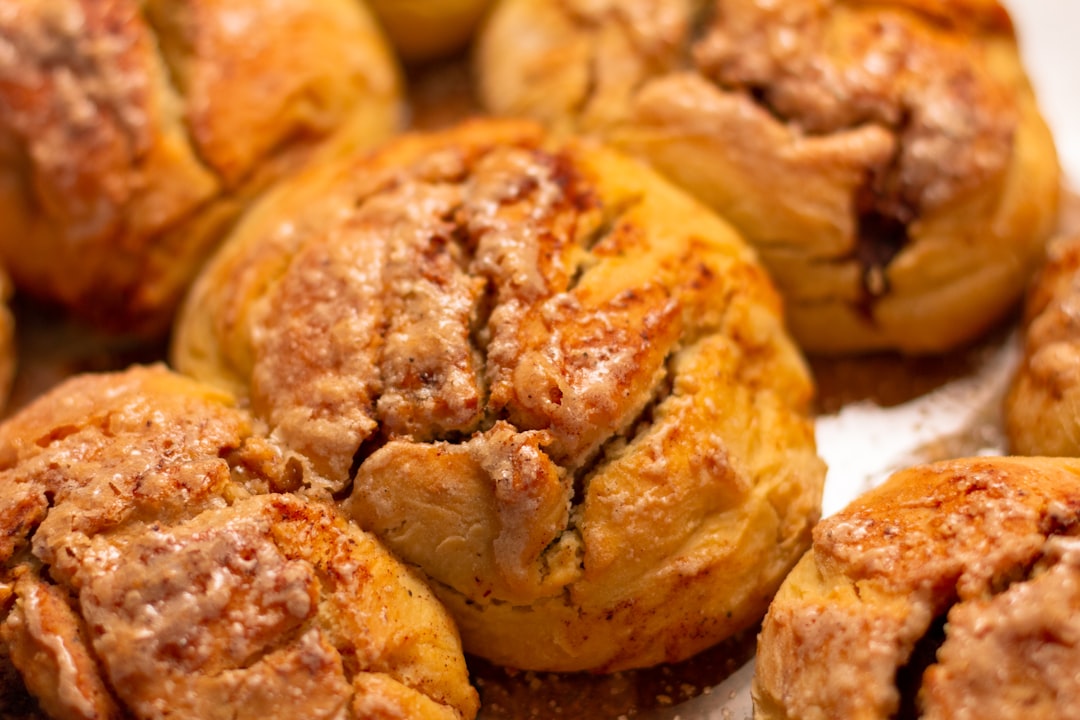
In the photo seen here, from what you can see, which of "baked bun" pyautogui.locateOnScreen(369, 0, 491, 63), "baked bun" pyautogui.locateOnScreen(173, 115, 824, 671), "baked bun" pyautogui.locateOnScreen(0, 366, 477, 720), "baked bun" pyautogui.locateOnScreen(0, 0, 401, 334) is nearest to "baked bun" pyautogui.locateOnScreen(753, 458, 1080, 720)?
"baked bun" pyautogui.locateOnScreen(173, 115, 824, 671)

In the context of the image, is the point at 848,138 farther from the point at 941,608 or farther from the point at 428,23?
the point at 428,23

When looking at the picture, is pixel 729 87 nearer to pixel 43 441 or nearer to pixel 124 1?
pixel 124 1

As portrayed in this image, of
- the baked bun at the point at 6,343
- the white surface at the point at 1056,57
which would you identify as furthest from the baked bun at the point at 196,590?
the white surface at the point at 1056,57

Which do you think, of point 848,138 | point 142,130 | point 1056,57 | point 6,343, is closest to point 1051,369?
point 848,138

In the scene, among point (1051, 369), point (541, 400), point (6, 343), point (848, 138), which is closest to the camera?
point (541, 400)

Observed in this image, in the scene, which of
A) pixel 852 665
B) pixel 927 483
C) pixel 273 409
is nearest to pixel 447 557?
pixel 273 409

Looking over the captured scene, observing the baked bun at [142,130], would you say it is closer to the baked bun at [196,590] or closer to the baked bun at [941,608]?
the baked bun at [196,590]

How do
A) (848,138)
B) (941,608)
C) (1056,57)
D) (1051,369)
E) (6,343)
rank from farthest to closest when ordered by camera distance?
(1056,57) < (6,343) < (848,138) < (1051,369) < (941,608)
